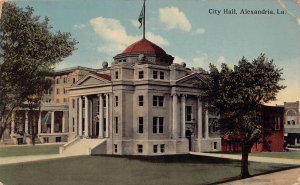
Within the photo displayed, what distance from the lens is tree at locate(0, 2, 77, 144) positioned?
22.0 metres

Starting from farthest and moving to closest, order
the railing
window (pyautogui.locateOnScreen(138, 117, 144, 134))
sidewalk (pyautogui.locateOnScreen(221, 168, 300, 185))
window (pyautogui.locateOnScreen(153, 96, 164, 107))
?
window (pyautogui.locateOnScreen(153, 96, 164, 107)) < window (pyautogui.locateOnScreen(138, 117, 144, 134)) < the railing < sidewalk (pyautogui.locateOnScreen(221, 168, 300, 185))

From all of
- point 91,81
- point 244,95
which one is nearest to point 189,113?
point 91,81

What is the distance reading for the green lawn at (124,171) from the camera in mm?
21609

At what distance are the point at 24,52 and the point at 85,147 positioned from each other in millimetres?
12544

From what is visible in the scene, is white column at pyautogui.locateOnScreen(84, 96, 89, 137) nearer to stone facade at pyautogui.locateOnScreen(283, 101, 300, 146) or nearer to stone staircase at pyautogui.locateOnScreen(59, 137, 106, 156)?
stone staircase at pyautogui.locateOnScreen(59, 137, 106, 156)

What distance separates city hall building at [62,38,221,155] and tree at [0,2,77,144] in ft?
28.4

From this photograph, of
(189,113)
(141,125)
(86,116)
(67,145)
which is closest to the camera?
(141,125)

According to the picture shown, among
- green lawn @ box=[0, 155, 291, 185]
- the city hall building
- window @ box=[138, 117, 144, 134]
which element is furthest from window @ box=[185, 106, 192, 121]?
green lawn @ box=[0, 155, 291, 185]

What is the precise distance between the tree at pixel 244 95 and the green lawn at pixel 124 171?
2.34m

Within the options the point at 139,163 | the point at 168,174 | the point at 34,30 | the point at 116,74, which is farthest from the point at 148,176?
the point at 116,74

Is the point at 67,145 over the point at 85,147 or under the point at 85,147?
over

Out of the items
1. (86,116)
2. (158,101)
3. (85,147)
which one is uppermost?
(158,101)

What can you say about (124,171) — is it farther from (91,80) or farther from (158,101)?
(91,80)

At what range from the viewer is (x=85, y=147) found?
3372 centimetres
